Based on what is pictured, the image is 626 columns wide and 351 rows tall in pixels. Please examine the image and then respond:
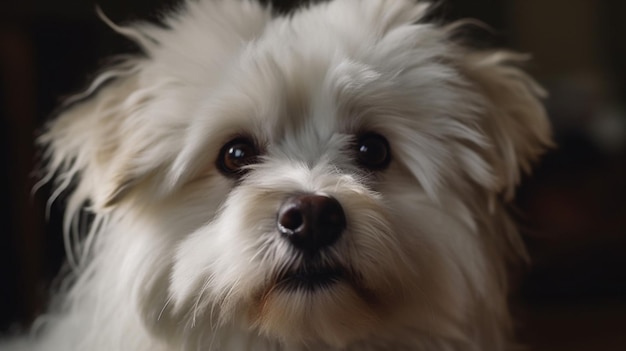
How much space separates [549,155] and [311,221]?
2393 millimetres

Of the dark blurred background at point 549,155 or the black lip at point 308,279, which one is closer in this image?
the black lip at point 308,279

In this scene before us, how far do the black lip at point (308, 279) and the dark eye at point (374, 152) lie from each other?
23 centimetres

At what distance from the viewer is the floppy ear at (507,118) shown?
125cm

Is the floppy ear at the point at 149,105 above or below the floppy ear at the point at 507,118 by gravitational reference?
above

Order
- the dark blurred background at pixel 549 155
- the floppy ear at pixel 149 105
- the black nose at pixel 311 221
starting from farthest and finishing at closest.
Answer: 1. the dark blurred background at pixel 549 155
2. the floppy ear at pixel 149 105
3. the black nose at pixel 311 221

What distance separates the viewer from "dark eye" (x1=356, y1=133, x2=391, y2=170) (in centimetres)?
121

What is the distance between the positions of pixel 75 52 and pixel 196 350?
1.35 meters

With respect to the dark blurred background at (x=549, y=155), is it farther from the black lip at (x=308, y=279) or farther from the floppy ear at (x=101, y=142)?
the black lip at (x=308, y=279)

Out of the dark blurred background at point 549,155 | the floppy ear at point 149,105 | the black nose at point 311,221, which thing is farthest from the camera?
the dark blurred background at point 549,155

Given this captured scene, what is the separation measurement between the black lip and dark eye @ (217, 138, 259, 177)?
21cm

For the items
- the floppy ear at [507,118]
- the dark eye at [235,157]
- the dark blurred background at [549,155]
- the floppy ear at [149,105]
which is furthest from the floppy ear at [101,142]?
the floppy ear at [507,118]

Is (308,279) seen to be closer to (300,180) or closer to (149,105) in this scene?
(300,180)

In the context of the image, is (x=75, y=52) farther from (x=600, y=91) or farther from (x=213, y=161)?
(x=600, y=91)

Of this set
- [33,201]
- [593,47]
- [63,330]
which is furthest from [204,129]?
[593,47]
